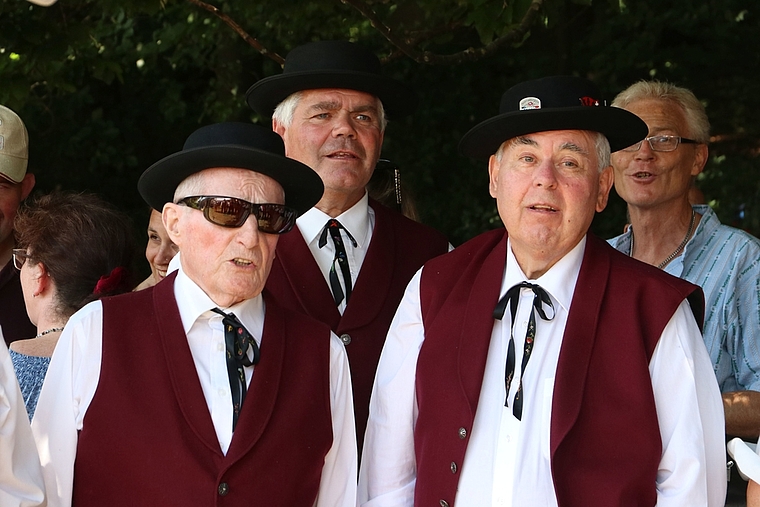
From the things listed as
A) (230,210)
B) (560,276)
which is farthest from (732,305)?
(230,210)

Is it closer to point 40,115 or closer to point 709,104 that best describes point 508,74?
point 709,104

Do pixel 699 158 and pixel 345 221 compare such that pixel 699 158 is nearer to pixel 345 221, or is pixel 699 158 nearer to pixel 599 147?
pixel 599 147

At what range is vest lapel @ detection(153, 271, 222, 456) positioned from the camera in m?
2.58

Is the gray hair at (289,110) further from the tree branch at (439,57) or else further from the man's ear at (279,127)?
the tree branch at (439,57)

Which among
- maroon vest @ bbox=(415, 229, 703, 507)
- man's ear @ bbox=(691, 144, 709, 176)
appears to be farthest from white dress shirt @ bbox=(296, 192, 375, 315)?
man's ear @ bbox=(691, 144, 709, 176)

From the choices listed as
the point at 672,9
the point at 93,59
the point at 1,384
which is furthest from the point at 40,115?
the point at 1,384

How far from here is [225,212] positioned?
271 centimetres

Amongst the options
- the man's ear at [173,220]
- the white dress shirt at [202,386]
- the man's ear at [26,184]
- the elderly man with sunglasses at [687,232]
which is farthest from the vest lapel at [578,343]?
the man's ear at [26,184]

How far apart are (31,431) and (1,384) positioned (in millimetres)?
264

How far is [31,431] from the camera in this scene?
238cm

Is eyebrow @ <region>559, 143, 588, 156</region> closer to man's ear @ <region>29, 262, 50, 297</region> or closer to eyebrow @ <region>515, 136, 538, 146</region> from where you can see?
eyebrow @ <region>515, 136, 538, 146</region>

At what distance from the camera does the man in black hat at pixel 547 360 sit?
2699 mm

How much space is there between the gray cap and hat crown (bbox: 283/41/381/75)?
1.18 m

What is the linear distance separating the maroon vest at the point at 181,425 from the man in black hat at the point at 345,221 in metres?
0.69
